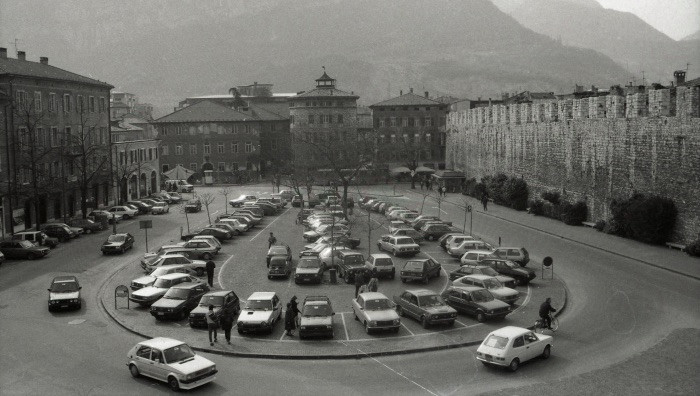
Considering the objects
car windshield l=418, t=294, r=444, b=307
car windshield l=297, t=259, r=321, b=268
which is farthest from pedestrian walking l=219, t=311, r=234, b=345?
car windshield l=297, t=259, r=321, b=268

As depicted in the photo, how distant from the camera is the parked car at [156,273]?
2788 centimetres

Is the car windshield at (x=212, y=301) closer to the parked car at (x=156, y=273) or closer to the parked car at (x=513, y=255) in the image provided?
the parked car at (x=156, y=273)

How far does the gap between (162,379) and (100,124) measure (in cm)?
4663

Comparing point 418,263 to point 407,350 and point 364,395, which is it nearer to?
point 407,350

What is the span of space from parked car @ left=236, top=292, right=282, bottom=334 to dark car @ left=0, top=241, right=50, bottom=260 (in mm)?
18070

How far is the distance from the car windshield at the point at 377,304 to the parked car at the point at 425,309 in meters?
0.94

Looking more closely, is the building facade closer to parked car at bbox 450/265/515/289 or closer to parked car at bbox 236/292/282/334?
parked car at bbox 236/292/282/334

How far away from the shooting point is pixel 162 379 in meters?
17.5

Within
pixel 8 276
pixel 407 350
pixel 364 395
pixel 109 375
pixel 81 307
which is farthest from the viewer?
pixel 8 276

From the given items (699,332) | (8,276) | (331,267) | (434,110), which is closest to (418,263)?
(331,267)

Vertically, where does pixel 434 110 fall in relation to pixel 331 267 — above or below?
above

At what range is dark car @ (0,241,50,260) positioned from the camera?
3616 cm

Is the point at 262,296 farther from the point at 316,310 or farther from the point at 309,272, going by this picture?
the point at 309,272

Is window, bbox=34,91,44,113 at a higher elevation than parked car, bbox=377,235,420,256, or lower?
higher
